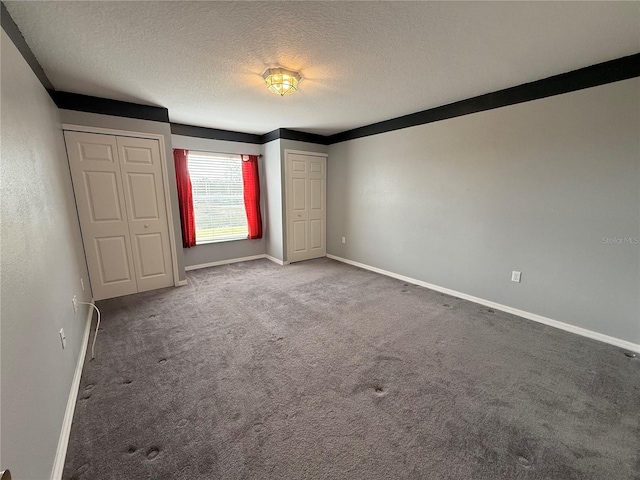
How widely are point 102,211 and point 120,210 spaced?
17 cm

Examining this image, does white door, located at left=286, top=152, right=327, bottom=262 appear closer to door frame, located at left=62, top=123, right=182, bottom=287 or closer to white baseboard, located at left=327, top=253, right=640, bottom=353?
white baseboard, located at left=327, top=253, right=640, bottom=353

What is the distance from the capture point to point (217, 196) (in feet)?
15.1

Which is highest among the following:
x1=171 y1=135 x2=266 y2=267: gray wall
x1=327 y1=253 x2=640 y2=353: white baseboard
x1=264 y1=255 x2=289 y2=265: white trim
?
x1=171 y1=135 x2=266 y2=267: gray wall

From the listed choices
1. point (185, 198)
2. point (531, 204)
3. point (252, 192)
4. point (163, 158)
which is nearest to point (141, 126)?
point (163, 158)

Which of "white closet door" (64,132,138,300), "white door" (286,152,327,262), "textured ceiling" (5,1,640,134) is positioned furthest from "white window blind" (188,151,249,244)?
"textured ceiling" (5,1,640,134)

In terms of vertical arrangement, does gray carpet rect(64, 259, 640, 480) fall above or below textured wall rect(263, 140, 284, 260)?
below

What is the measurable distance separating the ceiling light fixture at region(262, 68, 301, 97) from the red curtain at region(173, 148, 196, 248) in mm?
2445

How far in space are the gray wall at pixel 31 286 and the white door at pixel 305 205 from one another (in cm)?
304

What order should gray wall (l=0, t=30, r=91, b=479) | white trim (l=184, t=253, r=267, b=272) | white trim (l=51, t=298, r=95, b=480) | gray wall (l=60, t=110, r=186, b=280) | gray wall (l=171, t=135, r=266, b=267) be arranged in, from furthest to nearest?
white trim (l=184, t=253, r=267, b=272)
gray wall (l=171, t=135, r=266, b=267)
gray wall (l=60, t=110, r=186, b=280)
white trim (l=51, t=298, r=95, b=480)
gray wall (l=0, t=30, r=91, b=479)

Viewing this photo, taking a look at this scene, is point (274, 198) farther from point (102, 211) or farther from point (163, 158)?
point (102, 211)

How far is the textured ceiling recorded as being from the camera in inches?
61.2

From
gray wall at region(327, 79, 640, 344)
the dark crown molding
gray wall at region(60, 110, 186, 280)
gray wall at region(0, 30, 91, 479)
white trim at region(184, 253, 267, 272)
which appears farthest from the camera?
white trim at region(184, 253, 267, 272)

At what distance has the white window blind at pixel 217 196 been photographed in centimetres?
439

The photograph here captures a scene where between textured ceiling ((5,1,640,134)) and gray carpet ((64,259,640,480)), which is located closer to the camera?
gray carpet ((64,259,640,480))
